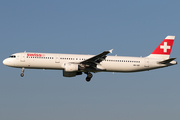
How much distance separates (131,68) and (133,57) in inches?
86.5

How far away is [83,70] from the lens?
2173 inches

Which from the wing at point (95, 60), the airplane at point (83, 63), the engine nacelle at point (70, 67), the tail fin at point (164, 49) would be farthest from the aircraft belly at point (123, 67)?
the engine nacelle at point (70, 67)

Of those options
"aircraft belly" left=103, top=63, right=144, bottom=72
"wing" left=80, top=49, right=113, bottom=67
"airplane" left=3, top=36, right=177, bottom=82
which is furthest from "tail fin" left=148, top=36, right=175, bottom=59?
"wing" left=80, top=49, right=113, bottom=67

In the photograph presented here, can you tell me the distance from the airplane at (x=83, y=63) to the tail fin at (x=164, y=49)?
140 centimetres

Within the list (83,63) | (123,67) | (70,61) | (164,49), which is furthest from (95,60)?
(164,49)

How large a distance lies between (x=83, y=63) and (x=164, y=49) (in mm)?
15838

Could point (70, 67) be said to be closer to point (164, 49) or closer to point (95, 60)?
point (95, 60)

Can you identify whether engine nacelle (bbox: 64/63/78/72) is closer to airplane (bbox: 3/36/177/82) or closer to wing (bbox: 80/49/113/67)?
airplane (bbox: 3/36/177/82)

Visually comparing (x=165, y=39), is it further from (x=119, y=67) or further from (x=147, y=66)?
(x=119, y=67)

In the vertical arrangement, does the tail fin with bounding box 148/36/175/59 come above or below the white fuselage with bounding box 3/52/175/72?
above

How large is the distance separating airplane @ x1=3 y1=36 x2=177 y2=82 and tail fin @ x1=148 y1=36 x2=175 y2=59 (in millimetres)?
1398

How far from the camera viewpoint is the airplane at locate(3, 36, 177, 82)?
178 ft

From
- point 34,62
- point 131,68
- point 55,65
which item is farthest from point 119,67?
point 34,62

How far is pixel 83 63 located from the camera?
54.5 m
